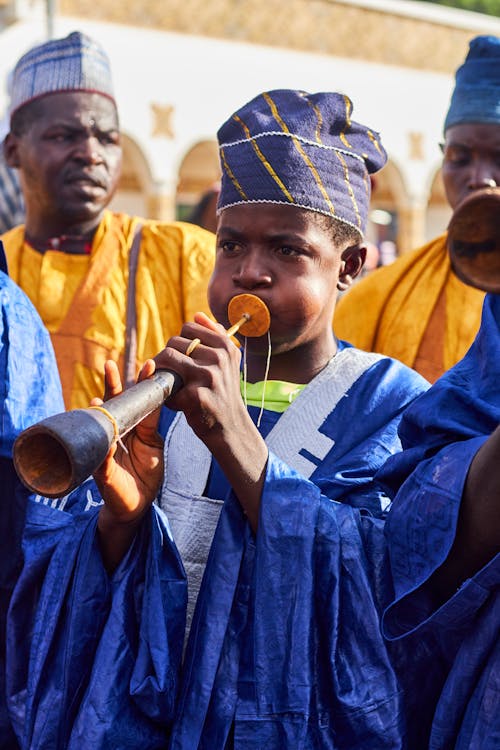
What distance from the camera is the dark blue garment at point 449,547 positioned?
1.63 metres

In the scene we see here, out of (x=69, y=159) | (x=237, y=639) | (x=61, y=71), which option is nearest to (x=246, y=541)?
(x=237, y=639)

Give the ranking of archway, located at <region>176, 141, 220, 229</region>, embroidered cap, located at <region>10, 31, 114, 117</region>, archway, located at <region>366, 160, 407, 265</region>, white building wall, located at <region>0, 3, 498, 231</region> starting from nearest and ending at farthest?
embroidered cap, located at <region>10, 31, 114, 117</region> → white building wall, located at <region>0, 3, 498, 231</region> → archway, located at <region>176, 141, 220, 229</region> → archway, located at <region>366, 160, 407, 265</region>

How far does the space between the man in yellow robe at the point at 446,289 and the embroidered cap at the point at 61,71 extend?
3.97 ft

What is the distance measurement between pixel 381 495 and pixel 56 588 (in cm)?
65

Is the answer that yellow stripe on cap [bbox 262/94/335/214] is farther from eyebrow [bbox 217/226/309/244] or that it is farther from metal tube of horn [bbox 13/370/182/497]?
metal tube of horn [bbox 13/370/182/497]

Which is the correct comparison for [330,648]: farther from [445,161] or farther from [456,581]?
[445,161]

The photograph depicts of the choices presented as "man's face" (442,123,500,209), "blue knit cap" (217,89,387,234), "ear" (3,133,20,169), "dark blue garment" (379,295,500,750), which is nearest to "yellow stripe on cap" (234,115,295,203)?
"blue knit cap" (217,89,387,234)

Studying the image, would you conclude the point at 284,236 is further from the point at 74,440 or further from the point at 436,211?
the point at 436,211

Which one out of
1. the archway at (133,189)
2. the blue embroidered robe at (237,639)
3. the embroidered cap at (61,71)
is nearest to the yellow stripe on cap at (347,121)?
the blue embroidered robe at (237,639)

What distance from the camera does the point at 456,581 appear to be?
5.58 ft

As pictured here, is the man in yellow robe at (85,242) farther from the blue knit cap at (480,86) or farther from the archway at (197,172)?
the archway at (197,172)

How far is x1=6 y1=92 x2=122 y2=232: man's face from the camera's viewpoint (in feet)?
11.6

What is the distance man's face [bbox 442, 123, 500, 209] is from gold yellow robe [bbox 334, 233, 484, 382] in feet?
0.91

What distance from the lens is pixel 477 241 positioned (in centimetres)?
137
